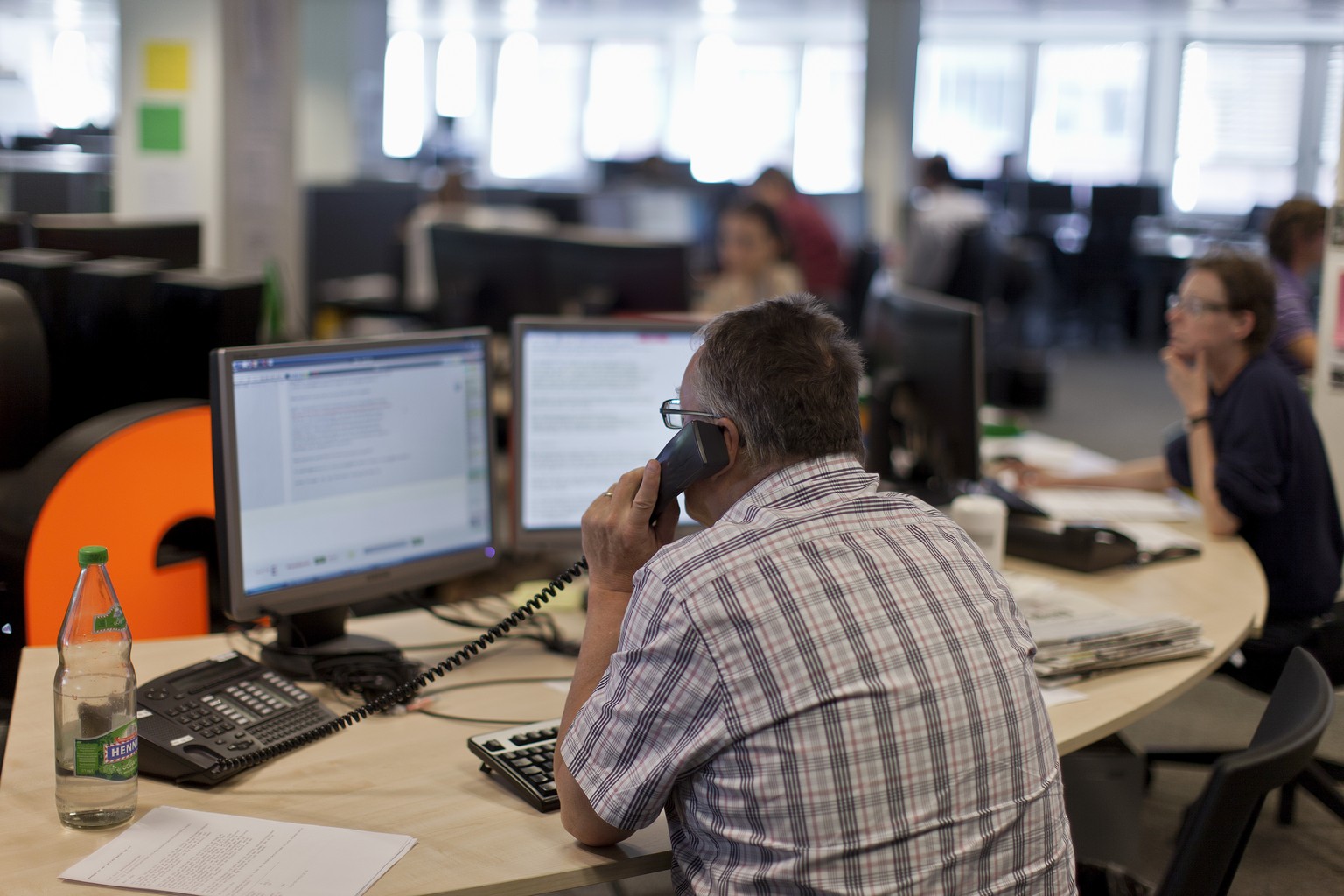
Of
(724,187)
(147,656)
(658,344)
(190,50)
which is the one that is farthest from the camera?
(724,187)

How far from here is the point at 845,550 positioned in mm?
1158

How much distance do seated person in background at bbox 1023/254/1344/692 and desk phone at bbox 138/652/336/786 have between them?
174 centimetres

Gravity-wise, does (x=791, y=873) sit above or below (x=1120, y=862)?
above

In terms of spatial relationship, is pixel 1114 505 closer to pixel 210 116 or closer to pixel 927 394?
pixel 927 394

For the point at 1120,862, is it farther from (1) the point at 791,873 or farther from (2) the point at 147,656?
(2) the point at 147,656

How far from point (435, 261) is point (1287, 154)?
34.8 feet

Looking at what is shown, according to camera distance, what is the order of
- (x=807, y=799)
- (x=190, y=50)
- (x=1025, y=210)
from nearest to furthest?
(x=807, y=799) < (x=190, y=50) < (x=1025, y=210)

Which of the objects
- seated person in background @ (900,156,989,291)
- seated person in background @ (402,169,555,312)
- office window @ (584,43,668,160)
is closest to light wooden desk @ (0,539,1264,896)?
seated person in background @ (402,169,555,312)

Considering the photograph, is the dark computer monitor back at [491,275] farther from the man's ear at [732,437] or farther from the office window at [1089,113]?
the office window at [1089,113]

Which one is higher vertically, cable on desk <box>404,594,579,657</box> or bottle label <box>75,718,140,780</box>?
bottle label <box>75,718,140,780</box>

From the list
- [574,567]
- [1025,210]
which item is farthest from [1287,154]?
[574,567]

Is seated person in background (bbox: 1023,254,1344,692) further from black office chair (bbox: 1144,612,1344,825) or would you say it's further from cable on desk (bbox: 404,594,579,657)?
cable on desk (bbox: 404,594,579,657)

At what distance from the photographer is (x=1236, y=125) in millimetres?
12000

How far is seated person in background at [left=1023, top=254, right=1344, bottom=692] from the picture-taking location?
7.85 feet
